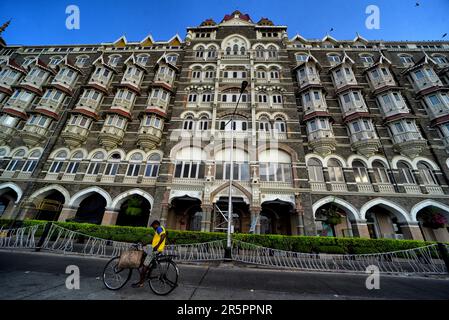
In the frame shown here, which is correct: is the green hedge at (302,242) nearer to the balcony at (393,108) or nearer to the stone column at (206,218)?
the stone column at (206,218)

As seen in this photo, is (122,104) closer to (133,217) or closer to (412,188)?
(133,217)

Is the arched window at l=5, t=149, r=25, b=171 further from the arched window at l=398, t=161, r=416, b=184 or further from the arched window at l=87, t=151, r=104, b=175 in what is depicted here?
the arched window at l=398, t=161, r=416, b=184

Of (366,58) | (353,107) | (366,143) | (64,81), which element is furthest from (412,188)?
(64,81)

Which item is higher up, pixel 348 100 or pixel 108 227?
pixel 348 100

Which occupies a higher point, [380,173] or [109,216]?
[380,173]

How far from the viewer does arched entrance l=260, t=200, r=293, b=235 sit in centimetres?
1777

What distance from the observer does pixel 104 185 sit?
17.4 m

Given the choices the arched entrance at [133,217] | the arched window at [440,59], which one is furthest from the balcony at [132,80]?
the arched window at [440,59]

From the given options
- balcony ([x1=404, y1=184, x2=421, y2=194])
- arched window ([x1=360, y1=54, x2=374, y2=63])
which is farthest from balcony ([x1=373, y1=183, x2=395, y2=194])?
arched window ([x1=360, y1=54, x2=374, y2=63])

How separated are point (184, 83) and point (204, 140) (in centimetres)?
897

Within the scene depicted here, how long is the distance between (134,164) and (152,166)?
1972mm

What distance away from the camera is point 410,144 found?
1711 centimetres
